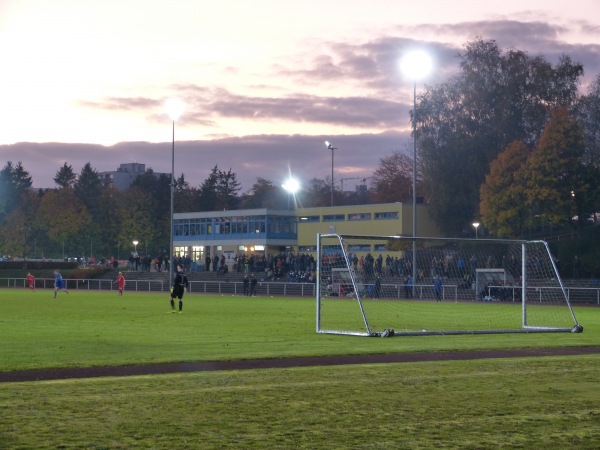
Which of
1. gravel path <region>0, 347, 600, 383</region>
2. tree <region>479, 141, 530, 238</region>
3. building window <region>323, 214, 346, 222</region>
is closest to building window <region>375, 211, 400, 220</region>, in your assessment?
building window <region>323, 214, 346, 222</region>

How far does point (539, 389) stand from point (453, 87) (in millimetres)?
66265

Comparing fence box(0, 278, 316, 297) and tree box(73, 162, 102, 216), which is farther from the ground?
tree box(73, 162, 102, 216)

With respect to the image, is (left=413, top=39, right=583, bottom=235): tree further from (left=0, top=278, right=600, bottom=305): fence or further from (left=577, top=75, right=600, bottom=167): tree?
(left=0, top=278, right=600, bottom=305): fence

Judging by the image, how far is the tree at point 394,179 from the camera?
11444 cm

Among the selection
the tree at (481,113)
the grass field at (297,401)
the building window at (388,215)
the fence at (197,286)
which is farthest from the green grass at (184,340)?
the building window at (388,215)

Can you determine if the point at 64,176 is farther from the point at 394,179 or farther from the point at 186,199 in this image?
the point at 394,179

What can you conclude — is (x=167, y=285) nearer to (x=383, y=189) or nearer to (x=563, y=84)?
(x=563, y=84)

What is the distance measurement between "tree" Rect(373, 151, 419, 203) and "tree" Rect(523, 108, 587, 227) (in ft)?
144

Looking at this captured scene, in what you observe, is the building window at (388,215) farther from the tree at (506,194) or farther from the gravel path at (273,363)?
the gravel path at (273,363)

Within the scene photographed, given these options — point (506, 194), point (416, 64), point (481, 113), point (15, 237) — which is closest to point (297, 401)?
point (416, 64)

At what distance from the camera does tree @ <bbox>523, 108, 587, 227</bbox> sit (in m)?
67.2

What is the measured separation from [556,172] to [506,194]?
12.8ft

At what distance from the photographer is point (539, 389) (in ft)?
43.5

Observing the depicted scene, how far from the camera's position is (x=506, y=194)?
69.2 metres
